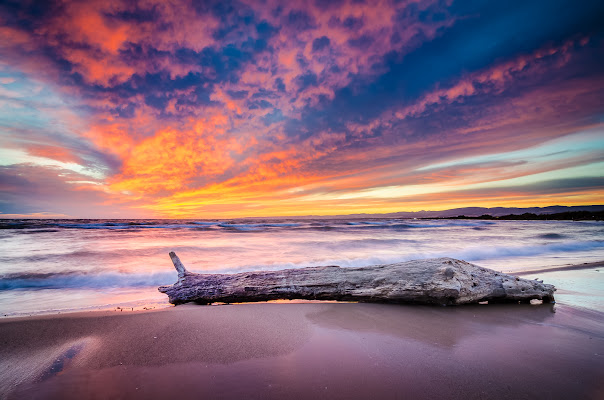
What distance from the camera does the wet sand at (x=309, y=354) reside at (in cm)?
199

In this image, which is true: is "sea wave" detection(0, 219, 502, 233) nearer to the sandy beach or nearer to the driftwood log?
the driftwood log

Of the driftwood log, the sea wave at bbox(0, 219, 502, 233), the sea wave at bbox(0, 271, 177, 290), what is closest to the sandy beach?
the driftwood log

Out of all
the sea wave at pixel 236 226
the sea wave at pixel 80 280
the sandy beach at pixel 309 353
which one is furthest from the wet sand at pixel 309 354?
the sea wave at pixel 236 226

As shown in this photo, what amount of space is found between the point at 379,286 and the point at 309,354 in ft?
5.88

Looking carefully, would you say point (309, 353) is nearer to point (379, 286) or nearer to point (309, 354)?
point (309, 354)

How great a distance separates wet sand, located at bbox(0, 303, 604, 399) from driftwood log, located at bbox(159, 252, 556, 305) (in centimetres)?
25

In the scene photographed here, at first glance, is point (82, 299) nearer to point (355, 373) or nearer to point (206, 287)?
point (206, 287)

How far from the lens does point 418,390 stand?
1.95 metres

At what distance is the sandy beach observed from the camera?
1992 mm

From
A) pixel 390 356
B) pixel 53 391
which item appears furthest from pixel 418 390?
pixel 53 391

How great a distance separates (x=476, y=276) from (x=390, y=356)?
7.57ft

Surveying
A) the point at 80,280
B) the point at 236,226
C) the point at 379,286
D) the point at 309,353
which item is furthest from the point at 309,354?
the point at 236,226

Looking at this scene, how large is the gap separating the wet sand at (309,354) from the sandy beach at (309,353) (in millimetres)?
12

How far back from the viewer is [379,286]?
3867mm
